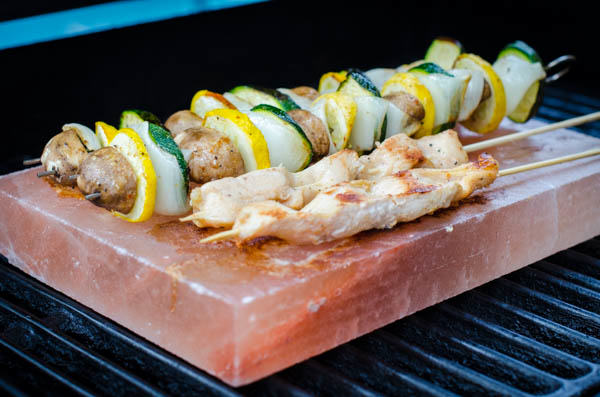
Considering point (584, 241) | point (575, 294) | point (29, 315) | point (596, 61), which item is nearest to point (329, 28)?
Answer: point (596, 61)

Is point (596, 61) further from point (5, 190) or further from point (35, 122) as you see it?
point (5, 190)

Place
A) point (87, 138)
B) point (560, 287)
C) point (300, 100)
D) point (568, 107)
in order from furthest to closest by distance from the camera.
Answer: point (568, 107) → point (300, 100) → point (560, 287) → point (87, 138)

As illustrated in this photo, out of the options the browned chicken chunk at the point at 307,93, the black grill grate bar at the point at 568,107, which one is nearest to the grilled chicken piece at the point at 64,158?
the browned chicken chunk at the point at 307,93

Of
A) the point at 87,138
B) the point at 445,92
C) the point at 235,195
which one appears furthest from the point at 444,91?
the point at 87,138

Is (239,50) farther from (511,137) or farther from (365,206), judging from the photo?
(365,206)

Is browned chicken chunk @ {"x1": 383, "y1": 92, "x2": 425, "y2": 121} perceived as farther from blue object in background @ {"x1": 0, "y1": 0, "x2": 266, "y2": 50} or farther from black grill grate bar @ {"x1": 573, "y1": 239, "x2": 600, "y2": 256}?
blue object in background @ {"x1": 0, "y1": 0, "x2": 266, "y2": 50}

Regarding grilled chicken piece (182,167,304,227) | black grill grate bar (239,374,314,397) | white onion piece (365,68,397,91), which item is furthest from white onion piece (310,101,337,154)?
black grill grate bar (239,374,314,397)
